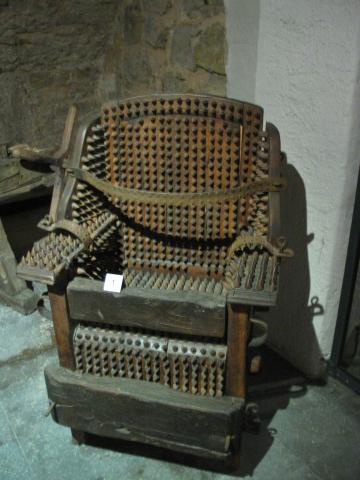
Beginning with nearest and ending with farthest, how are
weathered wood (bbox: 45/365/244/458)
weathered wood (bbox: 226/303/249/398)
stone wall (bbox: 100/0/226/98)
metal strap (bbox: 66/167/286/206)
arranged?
1. weathered wood (bbox: 226/303/249/398)
2. weathered wood (bbox: 45/365/244/458)
3. metal strap (bbox: 66/167/286/206)
4. stone wall (bbox: 100/0/226/98)

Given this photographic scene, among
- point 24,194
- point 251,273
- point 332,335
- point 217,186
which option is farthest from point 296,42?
point 24,194

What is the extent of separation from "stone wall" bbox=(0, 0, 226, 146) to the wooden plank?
1.27m

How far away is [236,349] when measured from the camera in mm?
1703

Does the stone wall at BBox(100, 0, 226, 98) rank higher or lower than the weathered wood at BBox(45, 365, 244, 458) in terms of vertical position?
higher

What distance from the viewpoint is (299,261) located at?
2328mm

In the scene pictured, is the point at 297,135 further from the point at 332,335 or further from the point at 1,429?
the point at 1,429

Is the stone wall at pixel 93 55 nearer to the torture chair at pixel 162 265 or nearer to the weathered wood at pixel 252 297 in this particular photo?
the torture chair at pixel 162 265

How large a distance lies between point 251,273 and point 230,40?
→ 123cm

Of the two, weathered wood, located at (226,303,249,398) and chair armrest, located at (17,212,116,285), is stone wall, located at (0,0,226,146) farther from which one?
weathered wood, located at (226,303,249,398)

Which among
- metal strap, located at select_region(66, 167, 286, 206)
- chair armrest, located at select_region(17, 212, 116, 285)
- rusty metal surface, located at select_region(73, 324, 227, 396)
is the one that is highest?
metal strap, located at select_region(66, 167, 286, 206)

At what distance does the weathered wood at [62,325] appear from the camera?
176 cm

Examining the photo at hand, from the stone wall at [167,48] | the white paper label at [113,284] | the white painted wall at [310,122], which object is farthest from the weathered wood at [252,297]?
the stone wall at [167,48]

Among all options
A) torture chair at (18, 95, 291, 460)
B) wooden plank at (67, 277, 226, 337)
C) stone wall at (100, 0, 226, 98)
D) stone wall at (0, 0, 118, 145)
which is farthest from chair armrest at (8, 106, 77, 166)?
stone wall at (0, 0, 118, 145)

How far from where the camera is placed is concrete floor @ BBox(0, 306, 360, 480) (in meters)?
1.98
